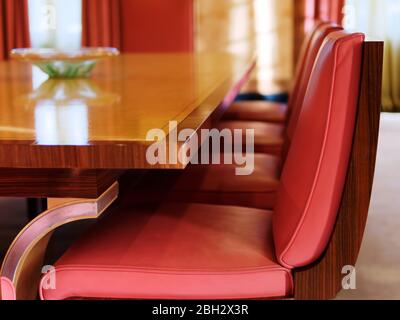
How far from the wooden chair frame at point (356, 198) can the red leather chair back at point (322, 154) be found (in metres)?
0.01

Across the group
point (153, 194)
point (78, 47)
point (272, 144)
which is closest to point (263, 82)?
point (272, 144)

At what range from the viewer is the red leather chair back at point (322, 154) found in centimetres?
97

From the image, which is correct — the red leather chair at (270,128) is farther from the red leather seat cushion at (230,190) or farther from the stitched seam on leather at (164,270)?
the stitched seam on leather at (164,270)

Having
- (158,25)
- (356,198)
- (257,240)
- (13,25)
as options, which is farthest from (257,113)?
(13,25)

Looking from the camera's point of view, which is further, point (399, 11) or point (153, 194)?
point (399, 11)

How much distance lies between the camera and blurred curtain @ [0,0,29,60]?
15.8ft

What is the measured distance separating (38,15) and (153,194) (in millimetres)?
684

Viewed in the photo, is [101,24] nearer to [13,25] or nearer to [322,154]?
[13,25]

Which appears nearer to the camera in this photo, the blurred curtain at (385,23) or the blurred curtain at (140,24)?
the blurred curtain at (140,24)

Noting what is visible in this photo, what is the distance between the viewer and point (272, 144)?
2.24m

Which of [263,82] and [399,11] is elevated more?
[399,11]

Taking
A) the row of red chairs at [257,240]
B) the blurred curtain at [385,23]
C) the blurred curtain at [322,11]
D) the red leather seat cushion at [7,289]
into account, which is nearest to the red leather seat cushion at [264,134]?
the row of red chairs at [257,240]

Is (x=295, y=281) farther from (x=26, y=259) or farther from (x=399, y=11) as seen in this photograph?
(x=399, y=11)
